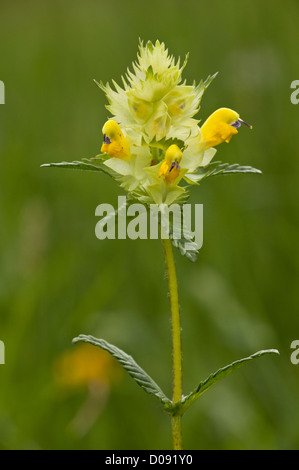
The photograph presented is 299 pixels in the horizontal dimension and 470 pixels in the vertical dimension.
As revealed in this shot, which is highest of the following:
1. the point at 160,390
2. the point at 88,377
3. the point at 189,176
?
the point at 189,176

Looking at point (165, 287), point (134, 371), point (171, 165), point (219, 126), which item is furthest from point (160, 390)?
point (165, 287)

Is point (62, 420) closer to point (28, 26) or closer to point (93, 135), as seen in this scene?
point (93, 135)

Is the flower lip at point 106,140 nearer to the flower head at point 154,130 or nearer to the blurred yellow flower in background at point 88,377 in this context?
the flower head at point 154,130

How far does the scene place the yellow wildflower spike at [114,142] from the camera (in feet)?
3.47

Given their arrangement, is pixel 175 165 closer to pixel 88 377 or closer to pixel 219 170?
pixel 219 170

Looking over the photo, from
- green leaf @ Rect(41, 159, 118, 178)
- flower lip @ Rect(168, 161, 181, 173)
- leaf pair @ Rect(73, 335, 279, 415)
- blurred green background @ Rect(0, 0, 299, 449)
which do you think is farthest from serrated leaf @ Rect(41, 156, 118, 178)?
blurred green background @ Rect(0, 0, 299, 449)

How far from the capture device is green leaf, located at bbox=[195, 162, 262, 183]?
1029mm

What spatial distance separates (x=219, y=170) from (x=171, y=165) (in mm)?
78

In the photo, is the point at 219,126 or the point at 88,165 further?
the point at 219,126

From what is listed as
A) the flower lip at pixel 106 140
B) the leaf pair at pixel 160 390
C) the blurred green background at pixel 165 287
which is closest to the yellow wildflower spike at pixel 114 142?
the flower lip at pixel 106 140

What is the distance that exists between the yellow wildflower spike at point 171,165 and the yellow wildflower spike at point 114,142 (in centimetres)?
9

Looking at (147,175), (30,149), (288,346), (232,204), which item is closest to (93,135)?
(30,149)

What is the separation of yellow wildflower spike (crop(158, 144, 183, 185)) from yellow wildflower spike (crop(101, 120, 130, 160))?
0.29 ft

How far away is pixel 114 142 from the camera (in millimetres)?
1081
